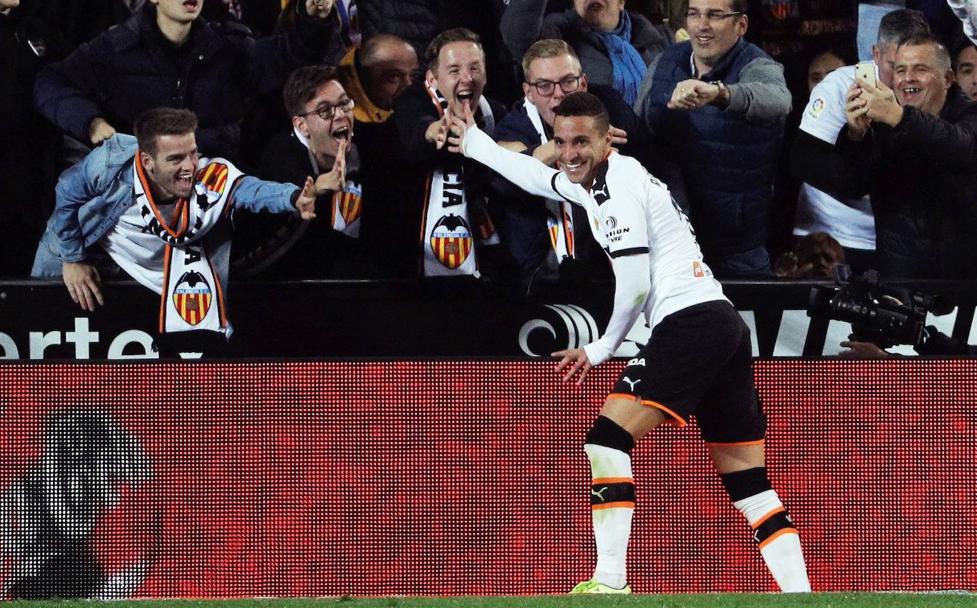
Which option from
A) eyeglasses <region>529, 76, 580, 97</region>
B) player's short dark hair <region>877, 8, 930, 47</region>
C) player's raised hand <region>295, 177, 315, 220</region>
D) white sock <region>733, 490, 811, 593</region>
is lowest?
white sock <region>733, 490, 811, 593</region>

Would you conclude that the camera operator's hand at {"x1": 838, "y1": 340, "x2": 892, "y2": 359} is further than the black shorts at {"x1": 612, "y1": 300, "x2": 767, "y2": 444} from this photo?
Yes

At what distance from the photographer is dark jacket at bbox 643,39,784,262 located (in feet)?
19.6

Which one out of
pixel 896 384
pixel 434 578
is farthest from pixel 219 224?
pixel 896 384

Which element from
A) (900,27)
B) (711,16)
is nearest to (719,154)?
(711,16)

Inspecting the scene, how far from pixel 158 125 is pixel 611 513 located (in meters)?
2.41

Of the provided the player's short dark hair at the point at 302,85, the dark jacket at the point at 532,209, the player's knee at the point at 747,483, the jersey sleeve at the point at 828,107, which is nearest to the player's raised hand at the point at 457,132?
the dark jacket at the point at 532,209

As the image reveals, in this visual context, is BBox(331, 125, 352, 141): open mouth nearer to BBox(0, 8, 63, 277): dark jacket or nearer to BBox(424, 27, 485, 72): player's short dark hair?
BBox(424, 27, 485, 72): player's short dark hair

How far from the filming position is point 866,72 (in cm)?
600

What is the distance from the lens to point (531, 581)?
5.83m

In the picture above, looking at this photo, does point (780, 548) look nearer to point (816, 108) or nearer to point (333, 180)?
point (816, 108)

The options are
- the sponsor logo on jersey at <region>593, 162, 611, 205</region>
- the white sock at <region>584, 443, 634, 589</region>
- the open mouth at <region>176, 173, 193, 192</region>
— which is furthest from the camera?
the open mouth at <region>176, 173, 193, 192</region>

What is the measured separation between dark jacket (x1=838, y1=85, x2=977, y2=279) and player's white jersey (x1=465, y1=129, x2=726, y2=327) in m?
1.01

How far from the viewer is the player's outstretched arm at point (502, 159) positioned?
5.92 m

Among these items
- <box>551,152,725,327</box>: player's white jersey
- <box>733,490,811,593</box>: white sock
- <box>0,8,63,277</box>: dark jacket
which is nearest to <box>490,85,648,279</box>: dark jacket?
<box>551,152,725,327</box>: player's white jersey
